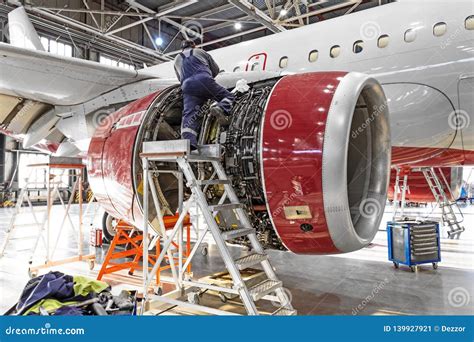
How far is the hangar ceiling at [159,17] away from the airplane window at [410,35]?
6395 millimetres

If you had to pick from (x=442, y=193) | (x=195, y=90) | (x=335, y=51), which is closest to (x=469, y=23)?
(x=335, y=51)

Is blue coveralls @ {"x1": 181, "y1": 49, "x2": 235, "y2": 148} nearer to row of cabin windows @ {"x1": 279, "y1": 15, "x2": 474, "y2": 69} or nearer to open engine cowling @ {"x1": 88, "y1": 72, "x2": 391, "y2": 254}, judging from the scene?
open engine cowling @ {"x1": 88, "y1": 72, "x2": 391, "y2": 254}

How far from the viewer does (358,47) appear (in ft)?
16.4

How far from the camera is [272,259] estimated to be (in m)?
5.88

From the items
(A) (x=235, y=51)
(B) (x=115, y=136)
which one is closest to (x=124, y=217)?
(B) (x=115, y=136)

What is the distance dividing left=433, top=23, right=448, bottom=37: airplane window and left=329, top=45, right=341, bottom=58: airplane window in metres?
1.27

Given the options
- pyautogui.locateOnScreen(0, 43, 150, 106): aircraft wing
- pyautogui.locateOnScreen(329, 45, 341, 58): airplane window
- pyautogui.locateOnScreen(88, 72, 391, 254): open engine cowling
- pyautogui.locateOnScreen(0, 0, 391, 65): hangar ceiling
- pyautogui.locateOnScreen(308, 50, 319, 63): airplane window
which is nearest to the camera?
pyautogui.locateOnScreen(88, 72, 391, 254): open engine cowling

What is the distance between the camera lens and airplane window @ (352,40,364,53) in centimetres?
497

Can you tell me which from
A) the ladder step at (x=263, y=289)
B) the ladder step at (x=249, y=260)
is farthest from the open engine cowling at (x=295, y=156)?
the ladder step at (x=263, y=289)

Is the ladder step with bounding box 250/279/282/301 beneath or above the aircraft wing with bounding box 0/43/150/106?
beneath

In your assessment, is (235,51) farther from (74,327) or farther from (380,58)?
(74,327)

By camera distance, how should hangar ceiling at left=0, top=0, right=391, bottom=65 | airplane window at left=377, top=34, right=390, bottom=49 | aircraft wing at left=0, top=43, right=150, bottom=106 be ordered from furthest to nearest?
hangar ceiling at left=0, top=0, right=391, bottom=65
aircraft wing at left=0, top=43, right=150, bottom=106
airplane window at left=377, top=34, right=390, bottom=49

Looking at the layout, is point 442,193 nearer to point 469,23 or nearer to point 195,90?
point 469,23

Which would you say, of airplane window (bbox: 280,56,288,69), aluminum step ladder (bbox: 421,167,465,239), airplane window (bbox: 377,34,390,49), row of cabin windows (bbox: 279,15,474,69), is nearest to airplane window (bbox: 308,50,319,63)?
row of cabin windows (bbox: 279,15,474,69)
